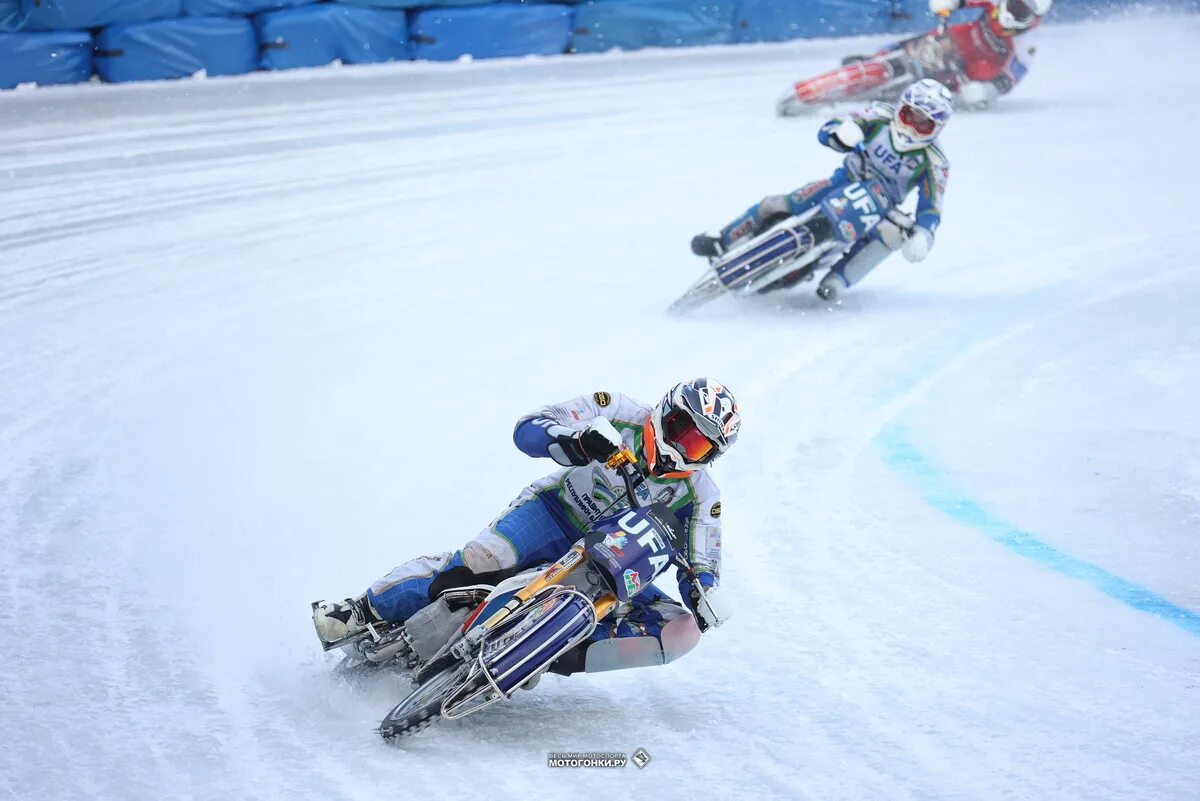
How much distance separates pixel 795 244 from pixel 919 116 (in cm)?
128

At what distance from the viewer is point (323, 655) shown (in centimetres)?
535

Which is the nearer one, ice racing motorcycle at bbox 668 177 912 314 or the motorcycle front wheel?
the motorcycle front wheel

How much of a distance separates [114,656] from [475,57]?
44.0 feet

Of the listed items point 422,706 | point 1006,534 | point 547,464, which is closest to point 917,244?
point 1006,534

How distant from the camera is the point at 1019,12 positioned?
647 inches

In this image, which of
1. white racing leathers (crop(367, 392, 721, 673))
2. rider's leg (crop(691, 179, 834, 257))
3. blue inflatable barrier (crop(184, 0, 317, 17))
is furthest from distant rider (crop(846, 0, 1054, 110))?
white racing leathers (crop(367, 392, 721, 673))

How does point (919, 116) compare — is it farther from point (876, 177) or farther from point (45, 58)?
point (45, 58)

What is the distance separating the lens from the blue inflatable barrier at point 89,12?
1385 centimetres

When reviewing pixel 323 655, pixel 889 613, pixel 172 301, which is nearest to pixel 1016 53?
pixel 172 301

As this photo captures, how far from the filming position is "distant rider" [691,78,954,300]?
10.2m

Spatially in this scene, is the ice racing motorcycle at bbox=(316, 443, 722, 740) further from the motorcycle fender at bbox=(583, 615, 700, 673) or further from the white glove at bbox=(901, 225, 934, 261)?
the white glove at bbox=(901, 225, 934, 261)

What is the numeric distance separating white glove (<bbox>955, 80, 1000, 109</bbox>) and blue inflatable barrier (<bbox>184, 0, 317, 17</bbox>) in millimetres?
7680

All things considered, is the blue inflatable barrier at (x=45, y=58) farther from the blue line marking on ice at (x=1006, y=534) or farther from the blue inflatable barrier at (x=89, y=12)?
the blue line marking on ice at (x=1006, y=534)

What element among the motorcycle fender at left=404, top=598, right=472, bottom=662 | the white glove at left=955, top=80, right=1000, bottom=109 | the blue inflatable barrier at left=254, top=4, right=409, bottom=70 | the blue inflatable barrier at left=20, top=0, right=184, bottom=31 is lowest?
the white glove at left=955, top=80, right=1000, bottom=109
